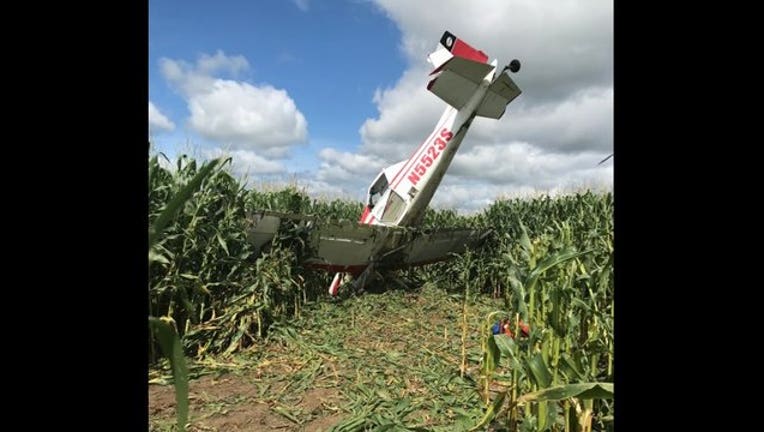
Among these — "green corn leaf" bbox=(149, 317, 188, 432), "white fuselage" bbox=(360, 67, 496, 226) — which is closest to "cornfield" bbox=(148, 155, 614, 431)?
"green corn leaf" bbox=(149, 317, 188, 432)

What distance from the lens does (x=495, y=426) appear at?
279 cm

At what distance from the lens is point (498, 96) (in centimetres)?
868

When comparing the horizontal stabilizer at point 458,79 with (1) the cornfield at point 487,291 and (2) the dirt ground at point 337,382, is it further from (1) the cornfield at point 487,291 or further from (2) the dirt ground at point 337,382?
(2) the dirt ground at point 337,382

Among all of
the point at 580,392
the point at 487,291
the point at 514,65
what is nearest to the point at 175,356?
the point at 580,392

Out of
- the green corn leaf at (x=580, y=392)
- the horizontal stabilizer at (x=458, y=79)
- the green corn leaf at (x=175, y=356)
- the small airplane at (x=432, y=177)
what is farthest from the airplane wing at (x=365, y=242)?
the green corn leaf at (x=175, y=356)

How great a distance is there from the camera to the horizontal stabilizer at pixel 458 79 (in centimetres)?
813

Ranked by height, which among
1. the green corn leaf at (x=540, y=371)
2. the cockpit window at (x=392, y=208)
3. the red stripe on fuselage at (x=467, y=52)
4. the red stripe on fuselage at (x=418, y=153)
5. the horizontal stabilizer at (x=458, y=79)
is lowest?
the green corn leaf at (x=540, y=371)

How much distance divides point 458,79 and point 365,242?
3.77 metres

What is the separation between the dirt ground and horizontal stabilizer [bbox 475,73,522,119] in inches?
187
